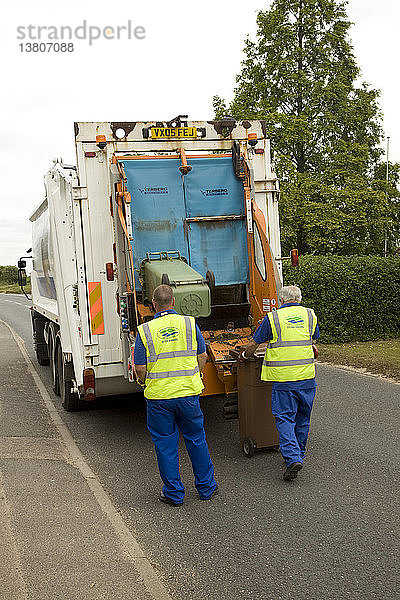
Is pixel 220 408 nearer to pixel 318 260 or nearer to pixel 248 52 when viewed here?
pixel 318 260

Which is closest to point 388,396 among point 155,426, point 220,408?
point 220,408

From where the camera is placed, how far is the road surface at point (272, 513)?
4.07 metres

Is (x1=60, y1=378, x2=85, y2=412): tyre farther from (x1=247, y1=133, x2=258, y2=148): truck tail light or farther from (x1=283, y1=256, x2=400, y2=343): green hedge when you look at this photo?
(x1=283, y1=256, x2=400, y2=343): green hedge

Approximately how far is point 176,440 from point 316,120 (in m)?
18.4

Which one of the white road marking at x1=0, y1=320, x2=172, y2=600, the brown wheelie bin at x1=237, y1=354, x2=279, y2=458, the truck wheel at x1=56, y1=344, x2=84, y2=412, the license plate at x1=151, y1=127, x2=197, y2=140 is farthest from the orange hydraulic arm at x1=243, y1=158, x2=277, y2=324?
the truck wheel at x1=56, y1=344, x2=84, y2=412

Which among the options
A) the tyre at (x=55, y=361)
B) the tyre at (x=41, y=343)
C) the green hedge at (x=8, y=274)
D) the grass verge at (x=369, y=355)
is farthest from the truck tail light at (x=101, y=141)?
the green hedge at (x=8, y=274)

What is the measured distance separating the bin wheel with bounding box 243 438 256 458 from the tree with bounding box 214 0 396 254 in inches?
570

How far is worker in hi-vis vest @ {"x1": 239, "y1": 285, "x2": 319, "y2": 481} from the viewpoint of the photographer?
6.09 metres

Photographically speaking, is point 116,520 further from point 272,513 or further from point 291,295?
point 291,295

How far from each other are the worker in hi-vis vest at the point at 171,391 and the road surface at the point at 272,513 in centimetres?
27

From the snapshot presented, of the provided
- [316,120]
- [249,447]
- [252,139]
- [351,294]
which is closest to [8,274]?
[316,120]

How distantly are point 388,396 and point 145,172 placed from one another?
4513 millimetres

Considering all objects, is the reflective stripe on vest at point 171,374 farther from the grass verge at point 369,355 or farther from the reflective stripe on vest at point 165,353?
the grass verge at point 369,355

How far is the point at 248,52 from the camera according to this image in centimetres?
2300
